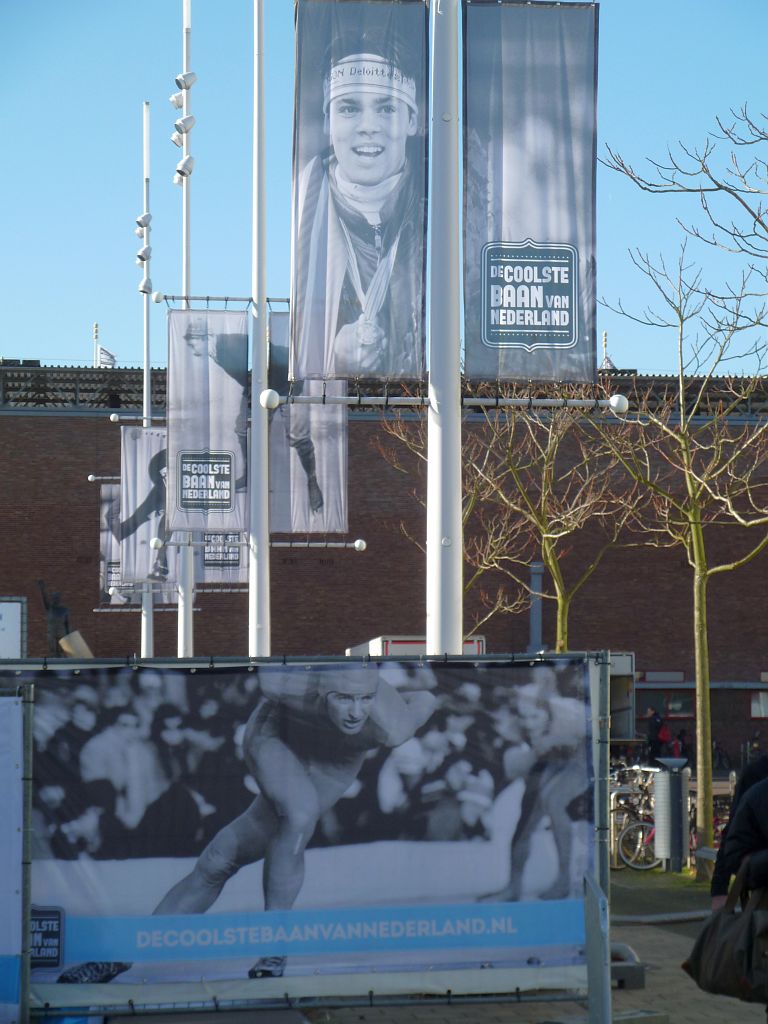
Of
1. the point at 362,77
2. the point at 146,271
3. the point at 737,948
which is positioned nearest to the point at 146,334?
the point at 146,271

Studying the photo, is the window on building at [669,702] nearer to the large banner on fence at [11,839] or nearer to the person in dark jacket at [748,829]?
the large banner on fence at [11,839]

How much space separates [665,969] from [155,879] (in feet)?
15.0

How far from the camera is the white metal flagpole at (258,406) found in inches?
773

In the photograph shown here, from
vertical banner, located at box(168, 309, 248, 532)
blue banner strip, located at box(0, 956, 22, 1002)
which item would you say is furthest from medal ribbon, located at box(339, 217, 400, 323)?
vertical banner, located at box(168, 309, 248, 532)

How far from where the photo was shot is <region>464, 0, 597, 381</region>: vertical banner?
36.0 ft

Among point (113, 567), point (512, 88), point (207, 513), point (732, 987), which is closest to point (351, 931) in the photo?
point (732, 987)

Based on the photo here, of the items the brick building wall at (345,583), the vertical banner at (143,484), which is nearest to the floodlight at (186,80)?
the vertical banner at (143,484)

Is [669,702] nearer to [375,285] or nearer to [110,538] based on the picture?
[110,538]

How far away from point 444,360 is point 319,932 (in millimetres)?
4796

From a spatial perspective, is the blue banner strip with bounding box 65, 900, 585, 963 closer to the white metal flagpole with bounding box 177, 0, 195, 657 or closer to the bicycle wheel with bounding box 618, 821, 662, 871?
the bicycle wheel with bounding box 618, 821, 662, 871

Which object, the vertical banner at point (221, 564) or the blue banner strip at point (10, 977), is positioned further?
the vertical banner at point (221, 564)

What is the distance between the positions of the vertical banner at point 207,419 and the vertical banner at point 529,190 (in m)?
10.2

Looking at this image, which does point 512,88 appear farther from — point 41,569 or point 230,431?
point 41,569

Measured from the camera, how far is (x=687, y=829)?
56.6 ft
